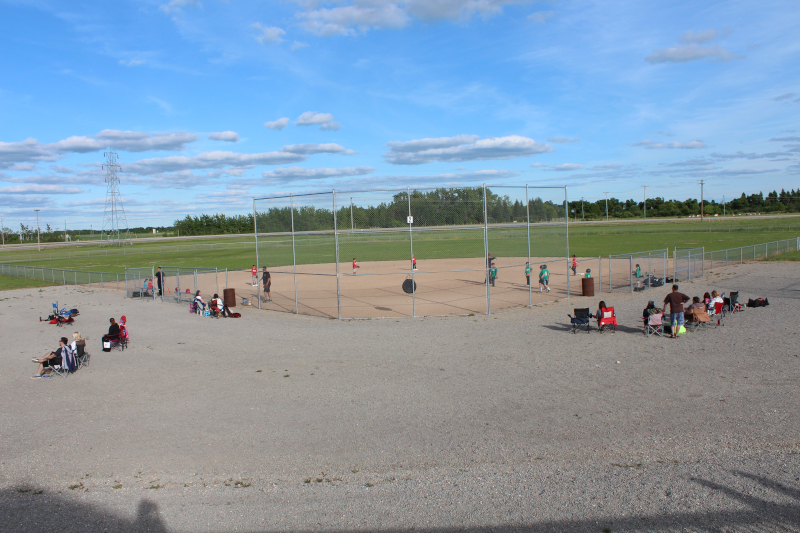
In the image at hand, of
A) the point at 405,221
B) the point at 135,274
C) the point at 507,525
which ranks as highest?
the point at 405,221

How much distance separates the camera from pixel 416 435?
337 inches

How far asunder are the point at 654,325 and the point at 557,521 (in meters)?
11.4

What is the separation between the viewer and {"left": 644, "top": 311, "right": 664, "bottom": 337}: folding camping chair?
15.3 meters

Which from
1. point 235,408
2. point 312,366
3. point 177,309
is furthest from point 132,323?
point 235,408

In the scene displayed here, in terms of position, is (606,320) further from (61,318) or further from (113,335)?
(61,318)

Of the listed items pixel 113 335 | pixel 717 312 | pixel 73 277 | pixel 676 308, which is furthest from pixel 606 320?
pixel 73 277

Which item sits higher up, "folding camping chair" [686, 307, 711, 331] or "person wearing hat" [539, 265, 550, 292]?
"person wearing hat" [539, 265, 550, 292]

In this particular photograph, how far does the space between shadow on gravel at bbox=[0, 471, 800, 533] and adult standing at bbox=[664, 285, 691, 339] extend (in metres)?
9.07

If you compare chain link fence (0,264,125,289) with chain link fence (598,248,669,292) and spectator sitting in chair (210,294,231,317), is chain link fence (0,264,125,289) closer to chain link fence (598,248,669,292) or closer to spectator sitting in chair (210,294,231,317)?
spectator sitting in chair (210,294,231,317)

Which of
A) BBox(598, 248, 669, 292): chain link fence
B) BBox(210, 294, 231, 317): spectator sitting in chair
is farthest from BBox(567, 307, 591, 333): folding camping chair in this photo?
BBox(210, 294, 231, 317): spectator sitting in chair

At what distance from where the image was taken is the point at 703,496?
6.22 metres

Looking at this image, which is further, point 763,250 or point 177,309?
point 763,250

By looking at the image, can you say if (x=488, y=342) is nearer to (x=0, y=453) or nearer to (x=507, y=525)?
(x=507, y=525)

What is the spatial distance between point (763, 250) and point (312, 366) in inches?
1607
